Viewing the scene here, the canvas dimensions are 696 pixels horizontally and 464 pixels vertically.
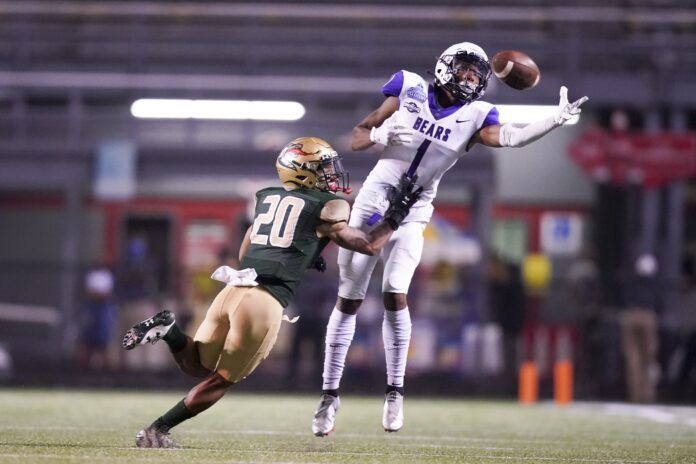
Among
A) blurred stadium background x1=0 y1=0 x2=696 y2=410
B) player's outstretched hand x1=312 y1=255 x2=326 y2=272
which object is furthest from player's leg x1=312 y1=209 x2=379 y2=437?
blurred stadium background x1=0 y1=0 x2=696 y2=410

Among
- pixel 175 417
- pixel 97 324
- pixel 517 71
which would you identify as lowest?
pixel 175 417

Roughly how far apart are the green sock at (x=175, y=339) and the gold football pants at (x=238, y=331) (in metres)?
0.12

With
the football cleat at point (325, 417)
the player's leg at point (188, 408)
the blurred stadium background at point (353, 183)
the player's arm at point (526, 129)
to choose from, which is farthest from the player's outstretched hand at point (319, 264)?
the blurred stadium background at point (353, 183)

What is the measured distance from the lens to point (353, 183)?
51.8 feet

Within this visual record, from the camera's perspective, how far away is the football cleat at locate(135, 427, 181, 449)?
258 inches

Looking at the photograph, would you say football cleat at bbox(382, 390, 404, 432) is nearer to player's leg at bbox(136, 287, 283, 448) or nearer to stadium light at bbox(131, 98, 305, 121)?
player's leg at bbox(136, 287, 283, 448)

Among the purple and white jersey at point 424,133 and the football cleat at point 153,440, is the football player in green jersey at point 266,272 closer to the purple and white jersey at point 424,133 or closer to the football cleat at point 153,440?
the football cleat at point 153,440


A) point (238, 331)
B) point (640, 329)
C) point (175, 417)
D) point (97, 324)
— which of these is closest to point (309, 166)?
point (238, 331)

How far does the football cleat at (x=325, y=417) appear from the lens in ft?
23.7

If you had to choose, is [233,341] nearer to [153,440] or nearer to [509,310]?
[153,440]

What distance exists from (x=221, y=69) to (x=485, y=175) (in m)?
4.01

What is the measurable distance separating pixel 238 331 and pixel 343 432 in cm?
239

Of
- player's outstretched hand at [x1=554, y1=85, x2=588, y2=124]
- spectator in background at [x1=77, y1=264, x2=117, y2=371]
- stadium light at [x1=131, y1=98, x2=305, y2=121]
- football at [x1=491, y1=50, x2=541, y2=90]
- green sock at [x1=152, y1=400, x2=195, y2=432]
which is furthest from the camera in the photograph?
stadium light at [x1=131, y1=98, x2=305, y2=121]

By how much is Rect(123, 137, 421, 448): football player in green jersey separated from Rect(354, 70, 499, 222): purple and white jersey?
52 cm
